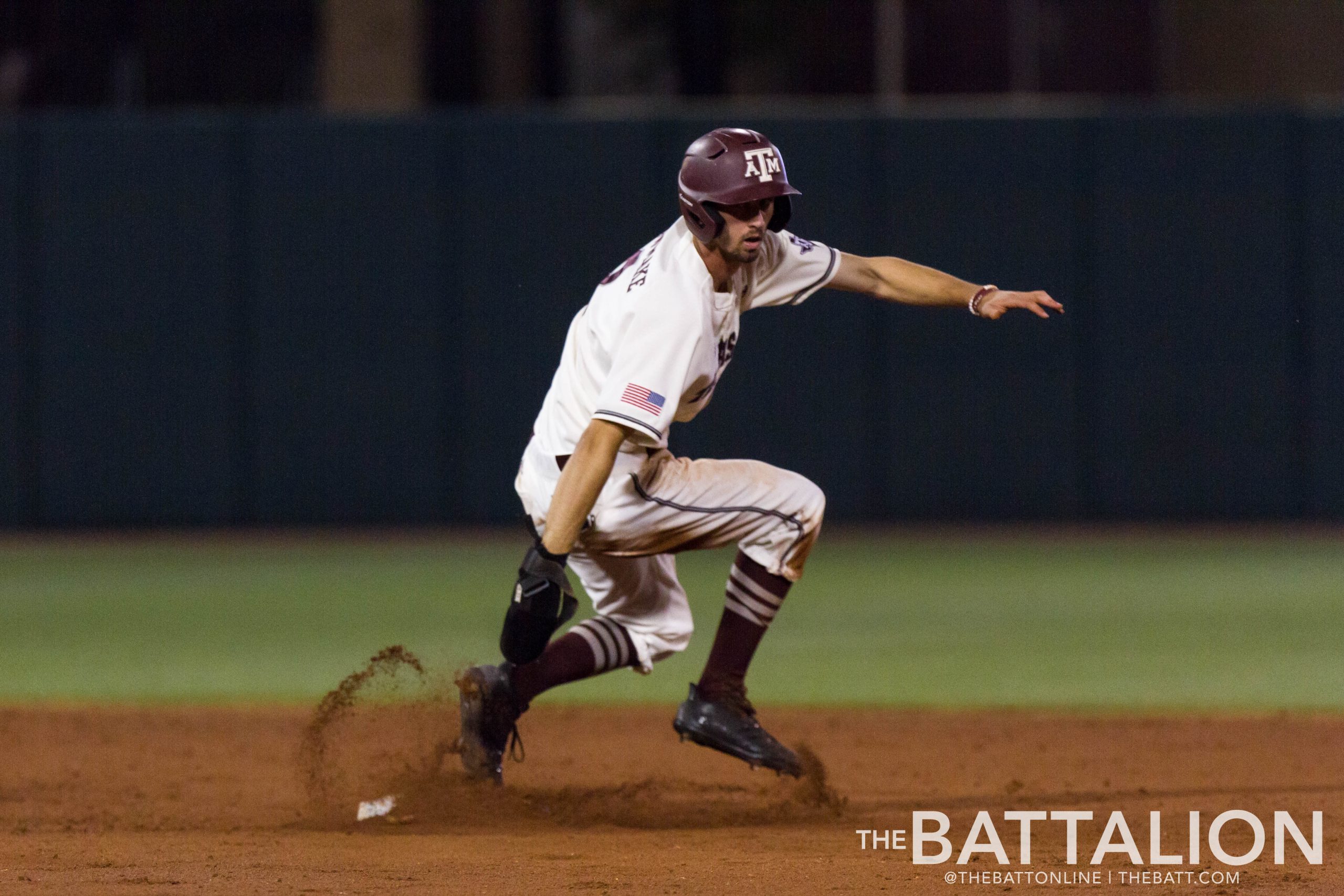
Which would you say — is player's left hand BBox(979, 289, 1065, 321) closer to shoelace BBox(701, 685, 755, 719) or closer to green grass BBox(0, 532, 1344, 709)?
shoelace BBox(701, 685, 755, 719)

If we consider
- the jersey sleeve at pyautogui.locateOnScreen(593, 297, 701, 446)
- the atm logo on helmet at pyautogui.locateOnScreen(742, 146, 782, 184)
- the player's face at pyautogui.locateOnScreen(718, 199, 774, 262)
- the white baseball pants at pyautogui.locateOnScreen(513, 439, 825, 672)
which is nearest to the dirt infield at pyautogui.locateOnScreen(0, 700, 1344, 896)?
the white baseball pants at pyautogui.locateOnScreen(513, 439, 825, 672)

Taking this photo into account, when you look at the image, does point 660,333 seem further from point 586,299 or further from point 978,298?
point 586,299

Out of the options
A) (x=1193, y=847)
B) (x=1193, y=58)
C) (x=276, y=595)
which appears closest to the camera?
(x=1193, y=847)

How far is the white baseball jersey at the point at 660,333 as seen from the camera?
4547 millimetres

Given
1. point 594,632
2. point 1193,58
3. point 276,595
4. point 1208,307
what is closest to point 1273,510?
point 1208,307

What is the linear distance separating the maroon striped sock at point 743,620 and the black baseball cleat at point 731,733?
58mm

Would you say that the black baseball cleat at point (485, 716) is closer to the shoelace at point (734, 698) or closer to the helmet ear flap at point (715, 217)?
the shoelace at point (734, 698)

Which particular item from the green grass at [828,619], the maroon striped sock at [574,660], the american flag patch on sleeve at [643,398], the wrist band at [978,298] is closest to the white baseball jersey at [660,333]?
the american flag patch on sleeve at [643,398]

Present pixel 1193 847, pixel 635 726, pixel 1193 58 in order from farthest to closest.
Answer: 1. pixel 1193 58
2. pixel 635 726
3. pixel 1193 847

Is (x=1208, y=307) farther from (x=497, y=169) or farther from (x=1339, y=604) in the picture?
(x=497, y=169)

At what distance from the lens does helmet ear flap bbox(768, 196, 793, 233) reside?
4969 mm

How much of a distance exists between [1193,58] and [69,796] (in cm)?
1162

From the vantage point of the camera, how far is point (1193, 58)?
14.6 metres

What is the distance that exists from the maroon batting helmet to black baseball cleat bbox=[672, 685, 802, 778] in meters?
1.27
